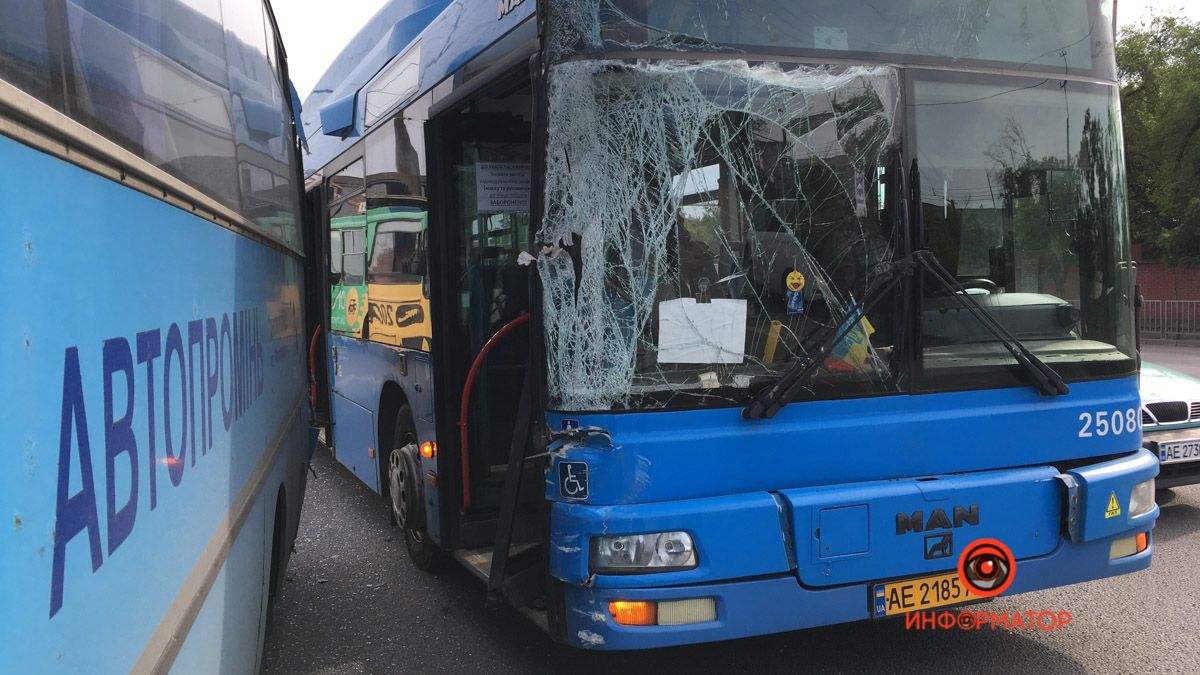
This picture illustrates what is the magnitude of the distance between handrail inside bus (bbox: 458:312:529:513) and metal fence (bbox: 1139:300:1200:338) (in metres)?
23.8

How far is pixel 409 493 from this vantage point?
5949mm

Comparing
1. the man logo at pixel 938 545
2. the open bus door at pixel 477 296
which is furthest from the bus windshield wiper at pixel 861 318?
→ the open bus door at pixel 477 296

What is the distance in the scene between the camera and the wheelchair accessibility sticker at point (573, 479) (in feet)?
11.5

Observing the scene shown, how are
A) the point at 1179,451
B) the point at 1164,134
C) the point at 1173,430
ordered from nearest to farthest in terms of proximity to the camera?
the point at 1179,451, the point at 1173,430, the point at 1164,134

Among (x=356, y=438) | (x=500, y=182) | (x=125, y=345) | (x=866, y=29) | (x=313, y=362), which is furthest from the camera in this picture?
(x=313, y=362)

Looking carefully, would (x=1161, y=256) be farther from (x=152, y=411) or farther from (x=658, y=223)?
(x=152, y=411)

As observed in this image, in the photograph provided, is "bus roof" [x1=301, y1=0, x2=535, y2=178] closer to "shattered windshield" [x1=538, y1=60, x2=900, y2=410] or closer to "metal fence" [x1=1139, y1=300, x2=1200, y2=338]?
"shattered windshield" [x1=538, y1=60, x2=900, y2=410]

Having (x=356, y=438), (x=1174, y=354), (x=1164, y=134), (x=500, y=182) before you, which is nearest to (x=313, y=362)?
(x=356, y=438)

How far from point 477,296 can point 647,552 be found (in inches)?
89.0

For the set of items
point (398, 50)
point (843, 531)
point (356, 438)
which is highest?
point (398, 50)

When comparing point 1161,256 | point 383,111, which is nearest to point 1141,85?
point 1161,256

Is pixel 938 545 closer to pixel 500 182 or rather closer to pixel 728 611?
pixel 728 611

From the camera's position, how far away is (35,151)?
1.33 m

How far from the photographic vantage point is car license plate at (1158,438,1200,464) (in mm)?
6582
